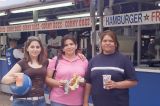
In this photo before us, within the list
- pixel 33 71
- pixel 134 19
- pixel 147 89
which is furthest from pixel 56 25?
pixel 33 71

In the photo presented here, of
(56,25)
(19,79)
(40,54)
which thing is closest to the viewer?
(19,79)

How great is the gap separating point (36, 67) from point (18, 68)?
8.2 inches

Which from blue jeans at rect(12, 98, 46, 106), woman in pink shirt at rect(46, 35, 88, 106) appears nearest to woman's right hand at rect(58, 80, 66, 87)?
woman in pink shirt at rect(46, 35, 88, 106)

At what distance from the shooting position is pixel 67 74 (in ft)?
13.4

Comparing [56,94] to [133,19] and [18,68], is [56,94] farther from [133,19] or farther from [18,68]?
[133,19]

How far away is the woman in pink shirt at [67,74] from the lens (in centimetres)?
409

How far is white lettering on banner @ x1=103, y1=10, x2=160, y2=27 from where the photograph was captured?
5.94m

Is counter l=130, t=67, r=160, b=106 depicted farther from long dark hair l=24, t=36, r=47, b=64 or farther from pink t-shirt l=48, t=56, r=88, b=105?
long dark hair l=24, t=36, r=47, b=64

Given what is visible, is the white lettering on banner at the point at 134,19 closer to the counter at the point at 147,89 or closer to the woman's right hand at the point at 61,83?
the counter at the point at 147,89

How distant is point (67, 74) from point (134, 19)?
2.61 m

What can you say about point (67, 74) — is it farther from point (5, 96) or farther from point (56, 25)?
point (5, 96)

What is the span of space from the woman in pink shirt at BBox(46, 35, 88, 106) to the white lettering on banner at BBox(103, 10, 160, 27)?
2216 millimetres

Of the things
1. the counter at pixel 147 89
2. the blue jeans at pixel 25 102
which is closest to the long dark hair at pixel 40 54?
the blue jeans at pixel 25 102

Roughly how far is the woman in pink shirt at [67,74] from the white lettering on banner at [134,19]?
2.22 m
